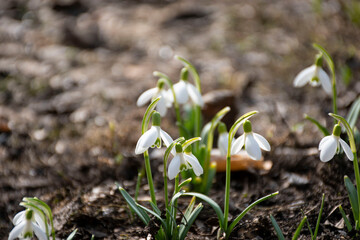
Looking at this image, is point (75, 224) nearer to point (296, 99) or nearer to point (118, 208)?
point (118, 208)

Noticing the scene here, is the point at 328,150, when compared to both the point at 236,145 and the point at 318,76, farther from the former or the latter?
the point at 318,76

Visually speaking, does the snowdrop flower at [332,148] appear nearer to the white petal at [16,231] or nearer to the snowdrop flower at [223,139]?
the snowdrop flower at [223,139]

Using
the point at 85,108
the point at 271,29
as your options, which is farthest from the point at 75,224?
the point at 271,29

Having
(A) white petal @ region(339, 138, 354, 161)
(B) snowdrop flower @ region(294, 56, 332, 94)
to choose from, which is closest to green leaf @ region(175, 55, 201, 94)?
(B) snowdrop flower @ region(294, 56, 332, 94)

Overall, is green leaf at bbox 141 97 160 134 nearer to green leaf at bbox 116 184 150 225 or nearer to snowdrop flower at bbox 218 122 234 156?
green leaf at bbox 116 184 150 225

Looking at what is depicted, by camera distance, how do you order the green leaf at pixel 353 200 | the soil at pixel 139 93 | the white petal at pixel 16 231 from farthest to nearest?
the soil at pixel 139 93 < the green leaf at pixel 353 200 < the white petal at pixel 16 231

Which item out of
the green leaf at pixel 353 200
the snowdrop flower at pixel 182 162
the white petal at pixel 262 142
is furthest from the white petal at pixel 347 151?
the snowdrop flower at pixel 182 162
